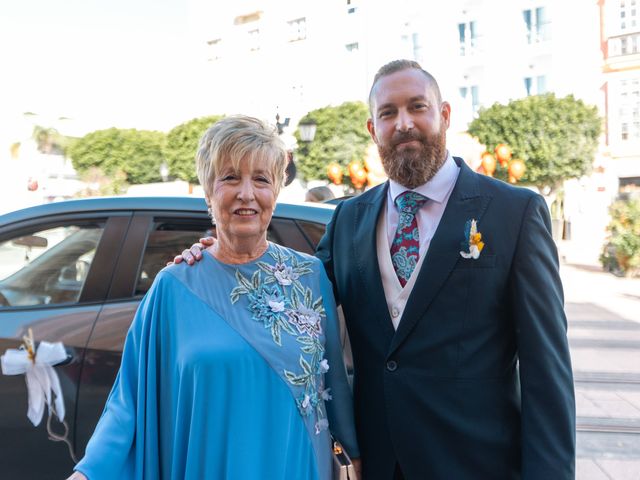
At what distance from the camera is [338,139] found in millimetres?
25141

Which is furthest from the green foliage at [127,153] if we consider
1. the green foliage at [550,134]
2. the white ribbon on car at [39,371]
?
the white ribbon on car at [39,371]

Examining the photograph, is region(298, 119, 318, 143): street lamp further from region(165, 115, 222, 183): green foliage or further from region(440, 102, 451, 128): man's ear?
region(165, 115, 222, 183): green foliage

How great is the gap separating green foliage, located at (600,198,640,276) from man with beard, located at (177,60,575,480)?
550 inches

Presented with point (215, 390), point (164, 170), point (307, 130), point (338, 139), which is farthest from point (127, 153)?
point (215, 390)

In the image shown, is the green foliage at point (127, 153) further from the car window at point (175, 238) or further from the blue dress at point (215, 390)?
the blue dress at point (215, 390)

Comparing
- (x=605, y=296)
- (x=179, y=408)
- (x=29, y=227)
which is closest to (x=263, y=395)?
(x=179, y=408)

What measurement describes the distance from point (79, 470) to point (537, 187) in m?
24.0

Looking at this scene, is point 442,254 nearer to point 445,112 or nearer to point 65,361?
point 445,112

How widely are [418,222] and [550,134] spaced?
21974mm

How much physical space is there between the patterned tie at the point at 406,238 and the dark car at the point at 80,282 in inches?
33.9

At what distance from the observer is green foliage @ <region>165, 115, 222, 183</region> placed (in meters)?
29.2

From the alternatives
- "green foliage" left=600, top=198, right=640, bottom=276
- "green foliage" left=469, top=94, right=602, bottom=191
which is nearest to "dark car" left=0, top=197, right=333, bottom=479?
"green foliage" left=600, top=198, right=640, bottom=276

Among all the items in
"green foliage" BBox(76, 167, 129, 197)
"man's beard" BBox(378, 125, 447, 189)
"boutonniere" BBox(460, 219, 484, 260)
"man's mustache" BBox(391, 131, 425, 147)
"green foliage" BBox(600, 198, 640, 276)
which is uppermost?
"man's mustache" BBox(391, 131, 425, 147)

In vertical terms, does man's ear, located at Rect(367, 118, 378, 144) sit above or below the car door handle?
above
